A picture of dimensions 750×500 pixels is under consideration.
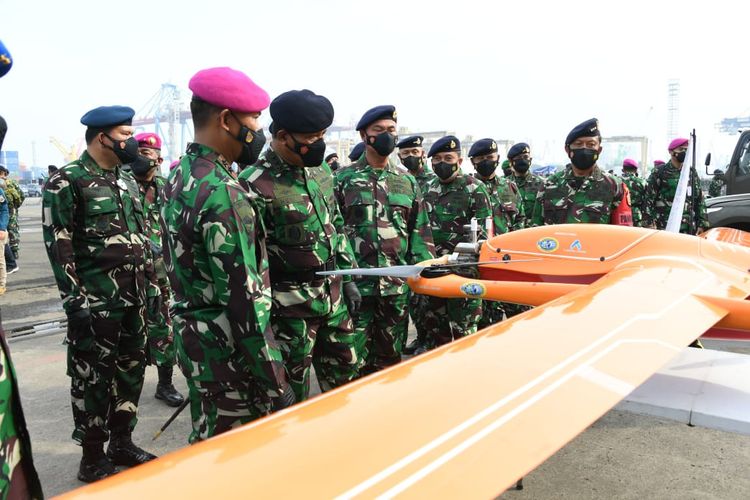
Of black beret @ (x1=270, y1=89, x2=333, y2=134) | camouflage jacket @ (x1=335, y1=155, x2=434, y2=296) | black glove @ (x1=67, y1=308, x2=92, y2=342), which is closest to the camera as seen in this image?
black beret @ (x1=270, y1=89, x2=333, y2=134)

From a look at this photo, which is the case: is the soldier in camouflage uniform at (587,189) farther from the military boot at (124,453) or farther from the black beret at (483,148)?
the military boot at (124,453)

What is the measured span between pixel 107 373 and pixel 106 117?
155cm

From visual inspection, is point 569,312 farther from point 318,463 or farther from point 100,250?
point 100,250

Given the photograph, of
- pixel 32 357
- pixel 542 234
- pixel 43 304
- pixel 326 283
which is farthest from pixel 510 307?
pixel 43 304

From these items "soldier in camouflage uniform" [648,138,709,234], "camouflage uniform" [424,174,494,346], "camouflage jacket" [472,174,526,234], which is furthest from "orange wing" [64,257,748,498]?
"soldier in camouflage uniform" [648,138,709,234]

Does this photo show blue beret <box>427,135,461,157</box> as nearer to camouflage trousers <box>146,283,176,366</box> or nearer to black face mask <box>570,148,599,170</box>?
black face mask <box>570,148,599,170</box>

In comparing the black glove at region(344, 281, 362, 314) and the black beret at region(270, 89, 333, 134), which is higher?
the black beret at region(270, 89, 333, 134)

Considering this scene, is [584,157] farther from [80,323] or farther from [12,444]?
[12,444]

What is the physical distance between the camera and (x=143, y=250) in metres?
3.45

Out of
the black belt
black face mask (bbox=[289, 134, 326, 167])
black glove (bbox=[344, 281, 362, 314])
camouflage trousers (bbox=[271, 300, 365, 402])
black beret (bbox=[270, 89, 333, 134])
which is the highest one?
black beret (bbox=[270, 89, 333, 134])

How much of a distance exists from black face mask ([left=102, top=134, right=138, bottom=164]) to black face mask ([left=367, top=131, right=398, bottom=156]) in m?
1.58

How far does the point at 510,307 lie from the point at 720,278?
2954 mm

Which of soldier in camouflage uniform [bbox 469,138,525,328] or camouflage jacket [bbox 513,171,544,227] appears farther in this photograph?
camouflage jacket [bbox 513,171,544,227]

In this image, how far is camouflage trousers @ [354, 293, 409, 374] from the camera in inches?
146
